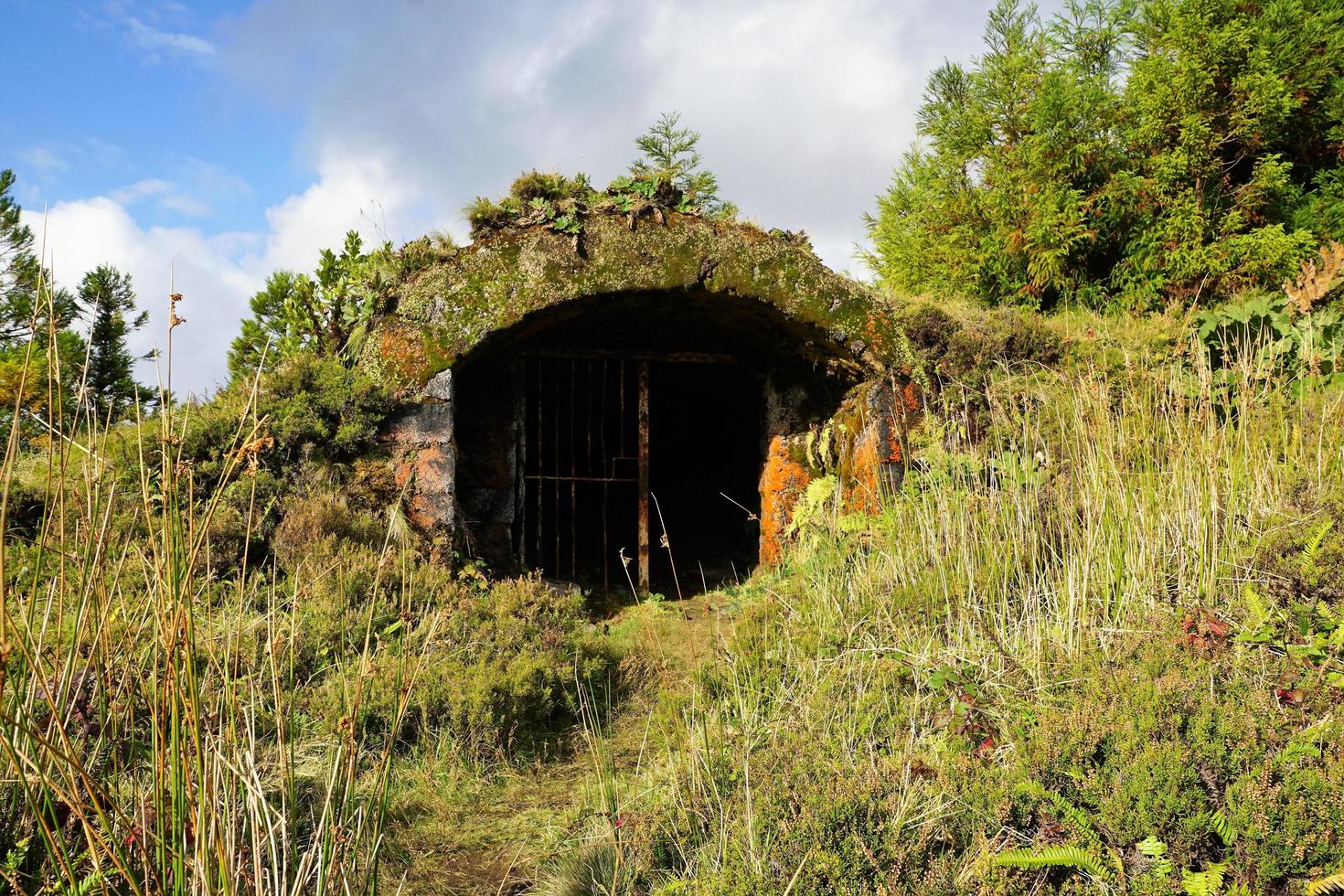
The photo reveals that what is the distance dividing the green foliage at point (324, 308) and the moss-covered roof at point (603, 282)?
0.29 m

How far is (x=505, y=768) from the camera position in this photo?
3.65 meters

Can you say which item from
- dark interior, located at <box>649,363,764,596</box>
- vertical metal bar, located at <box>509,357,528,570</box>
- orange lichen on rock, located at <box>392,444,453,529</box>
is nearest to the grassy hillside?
orange lichen on rock, located at <box>392,444,453,529</box>

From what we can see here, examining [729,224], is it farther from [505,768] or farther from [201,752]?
[201,752]

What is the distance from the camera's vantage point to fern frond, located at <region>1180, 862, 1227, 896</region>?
2.18 m

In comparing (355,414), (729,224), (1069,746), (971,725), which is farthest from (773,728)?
(729,224)

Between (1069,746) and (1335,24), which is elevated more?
(1335,24)

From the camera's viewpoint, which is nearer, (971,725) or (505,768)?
(971,725)

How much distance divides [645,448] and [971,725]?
13.2 ft

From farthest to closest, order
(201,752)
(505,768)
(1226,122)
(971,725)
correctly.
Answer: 1. (1226,122)
2. (505,768)
3. (971,725)
4. (201,752)

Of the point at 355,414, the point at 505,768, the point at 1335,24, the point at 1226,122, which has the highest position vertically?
the point at 1335,24

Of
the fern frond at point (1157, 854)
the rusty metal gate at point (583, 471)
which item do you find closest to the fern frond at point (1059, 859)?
the fern frond at point (1157, 854)

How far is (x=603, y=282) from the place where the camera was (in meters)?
5.60

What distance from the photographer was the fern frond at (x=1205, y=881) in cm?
218

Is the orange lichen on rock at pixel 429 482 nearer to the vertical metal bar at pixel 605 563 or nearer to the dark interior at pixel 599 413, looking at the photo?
the dark interior at pixel 599 413
